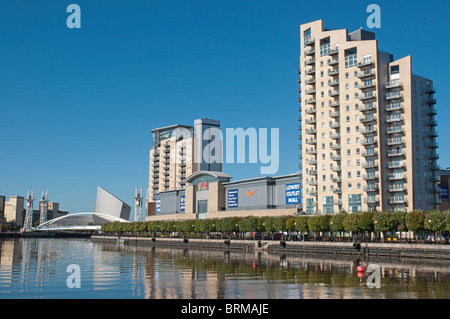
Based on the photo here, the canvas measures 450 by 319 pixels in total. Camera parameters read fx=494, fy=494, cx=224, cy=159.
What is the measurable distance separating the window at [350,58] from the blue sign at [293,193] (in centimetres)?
3552

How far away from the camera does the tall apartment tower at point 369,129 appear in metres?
109

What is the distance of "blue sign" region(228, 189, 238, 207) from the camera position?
156 metres

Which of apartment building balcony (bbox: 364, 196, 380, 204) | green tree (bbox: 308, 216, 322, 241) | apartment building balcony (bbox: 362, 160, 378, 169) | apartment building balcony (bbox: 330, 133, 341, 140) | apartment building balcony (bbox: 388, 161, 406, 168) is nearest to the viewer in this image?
green tree (bbox: 308, 216, 322, 241)

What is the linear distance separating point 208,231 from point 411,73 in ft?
221

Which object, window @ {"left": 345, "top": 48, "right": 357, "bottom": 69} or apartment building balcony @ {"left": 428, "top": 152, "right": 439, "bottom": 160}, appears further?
window @ {"left": 345, "top": 48, "right": 357, "bottom": 69}

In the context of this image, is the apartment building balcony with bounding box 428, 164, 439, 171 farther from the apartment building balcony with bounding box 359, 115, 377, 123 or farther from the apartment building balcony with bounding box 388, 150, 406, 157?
the apartment building balcony with bounding box 359, 115, 377, 123

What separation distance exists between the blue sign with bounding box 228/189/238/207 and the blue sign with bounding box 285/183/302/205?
2323 cm

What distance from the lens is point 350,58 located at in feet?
378

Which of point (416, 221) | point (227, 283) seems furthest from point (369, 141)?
point (227, 283)

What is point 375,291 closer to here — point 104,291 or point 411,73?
point 104,291

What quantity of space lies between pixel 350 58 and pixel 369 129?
17.5m

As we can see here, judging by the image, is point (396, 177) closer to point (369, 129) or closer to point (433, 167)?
point (433, 167)

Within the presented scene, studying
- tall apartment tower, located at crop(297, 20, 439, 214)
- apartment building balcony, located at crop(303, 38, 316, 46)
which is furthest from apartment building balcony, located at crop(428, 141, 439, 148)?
apartment building balcony, located at crop(303, 38, 316, 46)

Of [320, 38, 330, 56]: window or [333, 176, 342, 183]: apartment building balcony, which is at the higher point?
[320, 38, 330, 56]: window
